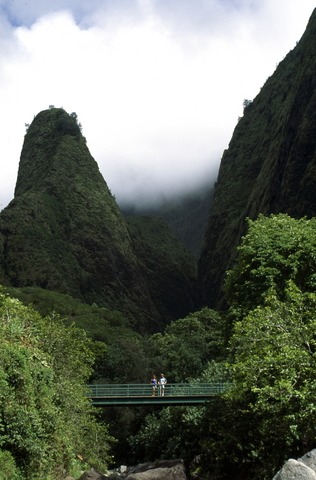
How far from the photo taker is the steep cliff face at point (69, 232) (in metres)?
149

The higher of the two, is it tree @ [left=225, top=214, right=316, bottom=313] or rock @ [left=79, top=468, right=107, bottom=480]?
tree @ [left=225, top=214, right=316, bottom=313]

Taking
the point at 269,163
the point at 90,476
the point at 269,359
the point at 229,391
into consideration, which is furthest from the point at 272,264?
the point at 269,163

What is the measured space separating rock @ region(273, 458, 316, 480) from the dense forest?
22.0 feet

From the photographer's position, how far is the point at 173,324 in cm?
9988

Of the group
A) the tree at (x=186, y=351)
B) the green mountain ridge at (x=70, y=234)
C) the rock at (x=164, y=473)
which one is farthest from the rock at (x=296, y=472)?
the green mountain ridge at (x=70, y=234)

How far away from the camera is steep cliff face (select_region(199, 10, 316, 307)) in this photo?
10886 centimetres

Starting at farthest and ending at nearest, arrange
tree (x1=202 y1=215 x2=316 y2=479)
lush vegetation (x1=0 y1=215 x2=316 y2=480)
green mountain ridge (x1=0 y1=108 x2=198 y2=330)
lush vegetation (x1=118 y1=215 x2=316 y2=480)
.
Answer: green mountain ridge (x1=0 y1=108 x2=198 y2=330) → lush vegetation (x1=0 y1=215 x2=316 y2=480) → lush vegetation (x1=118 y1=215 x2=316 y2=480) → tree (x1=202 y1=215 x2=316 y2=479)

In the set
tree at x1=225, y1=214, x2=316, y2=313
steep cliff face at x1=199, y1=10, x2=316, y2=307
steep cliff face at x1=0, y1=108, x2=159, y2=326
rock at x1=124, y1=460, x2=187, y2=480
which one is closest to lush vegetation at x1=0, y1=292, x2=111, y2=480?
rock at x1=124, y1=460, x2=187, y2=480

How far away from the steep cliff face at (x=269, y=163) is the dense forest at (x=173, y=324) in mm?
465

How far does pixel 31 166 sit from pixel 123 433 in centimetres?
15018

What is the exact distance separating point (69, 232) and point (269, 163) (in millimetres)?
61008

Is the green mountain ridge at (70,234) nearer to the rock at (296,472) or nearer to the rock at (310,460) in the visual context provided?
the rock at (310,460)

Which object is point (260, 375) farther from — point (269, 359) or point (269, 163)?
point (269, 163)

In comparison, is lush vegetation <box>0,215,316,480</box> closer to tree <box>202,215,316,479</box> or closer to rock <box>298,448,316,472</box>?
tree <box>202,215,316,479</box>
